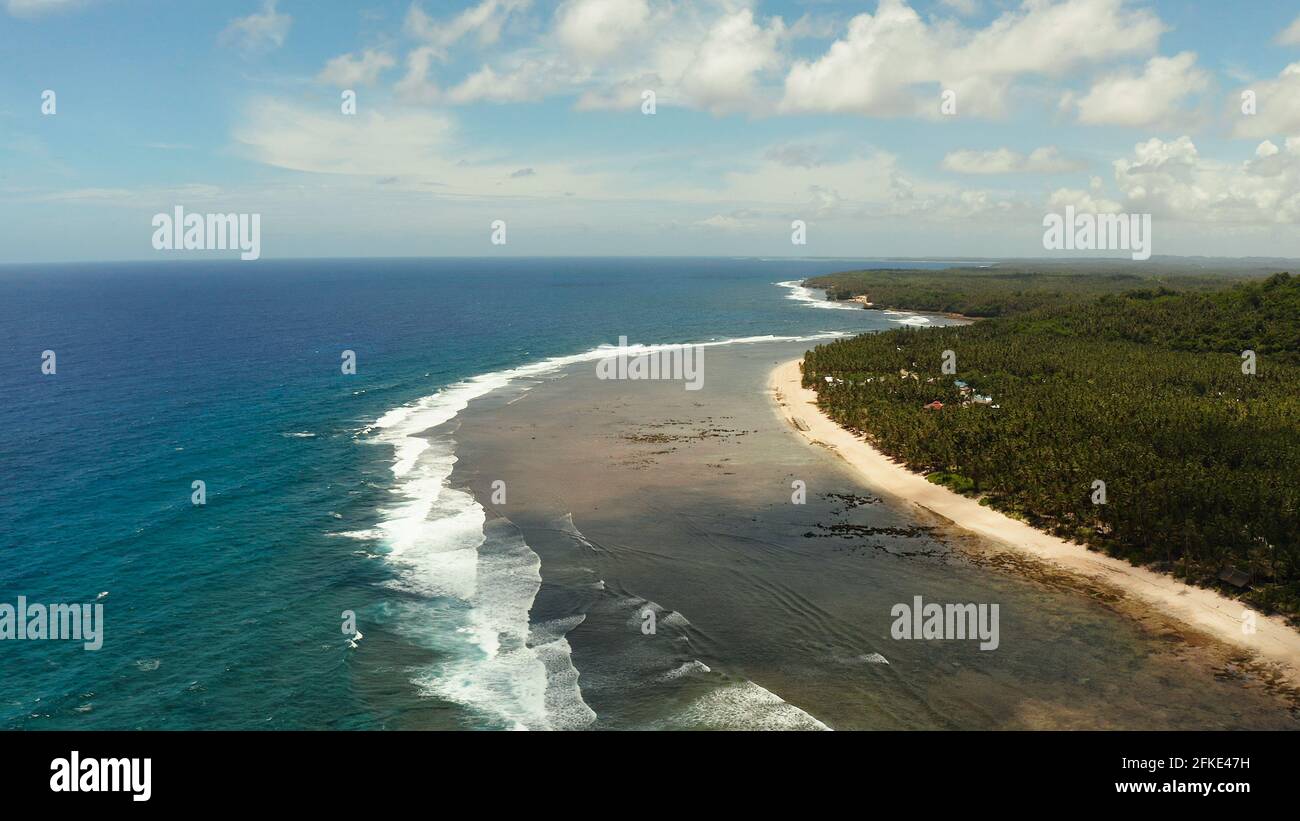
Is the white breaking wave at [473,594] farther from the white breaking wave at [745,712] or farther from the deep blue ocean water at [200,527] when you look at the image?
the white breaking wave at [745,712]

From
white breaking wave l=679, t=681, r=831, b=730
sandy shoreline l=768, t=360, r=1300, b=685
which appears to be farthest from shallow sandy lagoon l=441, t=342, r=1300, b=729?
sandy shoreline l=768, t=360, r=1300, b=685

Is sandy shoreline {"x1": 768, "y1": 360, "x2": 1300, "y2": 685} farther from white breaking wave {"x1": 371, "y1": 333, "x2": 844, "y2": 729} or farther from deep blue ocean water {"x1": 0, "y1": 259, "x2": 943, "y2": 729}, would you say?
deep blue ocean water {"x1": 0, "y1": 259, "x2": 943, "y2": 729}

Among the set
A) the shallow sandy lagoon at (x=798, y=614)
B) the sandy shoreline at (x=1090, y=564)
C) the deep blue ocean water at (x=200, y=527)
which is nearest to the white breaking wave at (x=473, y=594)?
the shallow sandy lagoon at (x=798, y=614)

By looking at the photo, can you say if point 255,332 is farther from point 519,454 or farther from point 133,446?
point 519,454

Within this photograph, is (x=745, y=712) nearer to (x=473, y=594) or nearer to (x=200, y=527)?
(x=473, y=594)

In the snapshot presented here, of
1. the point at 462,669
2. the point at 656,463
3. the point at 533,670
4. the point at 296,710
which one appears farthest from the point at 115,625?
the point at 656,463
